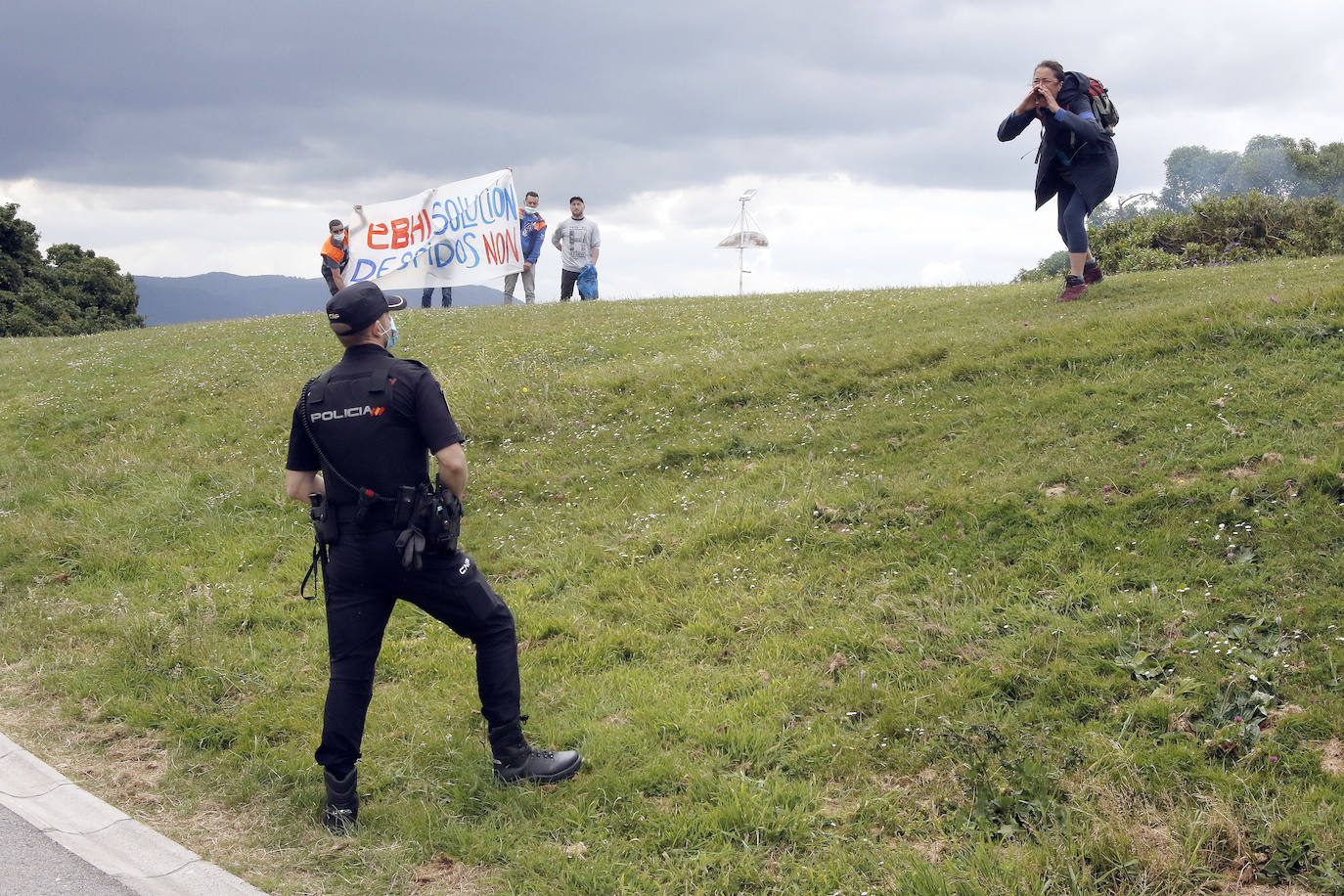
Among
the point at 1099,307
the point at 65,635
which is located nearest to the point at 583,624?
the point at 65,635

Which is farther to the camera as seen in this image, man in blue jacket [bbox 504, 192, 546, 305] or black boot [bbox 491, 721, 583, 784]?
man in blue jacket [bbox 504, 192, 546, 305]

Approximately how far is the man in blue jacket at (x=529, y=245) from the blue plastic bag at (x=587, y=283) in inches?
49.4

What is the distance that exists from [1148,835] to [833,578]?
9.66ft

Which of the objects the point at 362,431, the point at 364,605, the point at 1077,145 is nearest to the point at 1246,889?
the point at 364,605

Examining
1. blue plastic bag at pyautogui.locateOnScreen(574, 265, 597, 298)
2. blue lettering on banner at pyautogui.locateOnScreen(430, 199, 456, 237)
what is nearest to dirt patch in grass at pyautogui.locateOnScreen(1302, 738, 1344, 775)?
blue lettering on banner at pyautogui.locateOnScreen(430, 199, 456, 237)

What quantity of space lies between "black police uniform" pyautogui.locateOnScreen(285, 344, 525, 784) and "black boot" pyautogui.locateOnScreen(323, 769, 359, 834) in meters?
0.03

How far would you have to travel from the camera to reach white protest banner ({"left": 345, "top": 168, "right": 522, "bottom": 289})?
18.5 meters

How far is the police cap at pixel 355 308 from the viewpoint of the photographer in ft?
15.9

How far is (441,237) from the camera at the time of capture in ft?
66.5

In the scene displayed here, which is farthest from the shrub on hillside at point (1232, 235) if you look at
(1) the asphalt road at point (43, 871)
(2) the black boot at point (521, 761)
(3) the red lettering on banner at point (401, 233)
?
(1) the asphalt road at point (43, 871)

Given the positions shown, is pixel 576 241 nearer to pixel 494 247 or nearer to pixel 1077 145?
pixel 494 247

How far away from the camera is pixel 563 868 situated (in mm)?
4402

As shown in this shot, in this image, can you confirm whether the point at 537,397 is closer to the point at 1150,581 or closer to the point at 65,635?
the point at 65,635

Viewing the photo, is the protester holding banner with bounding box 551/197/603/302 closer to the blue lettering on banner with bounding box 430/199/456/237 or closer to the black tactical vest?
the blue lettering on banner with bounding box 430/199/456/237
